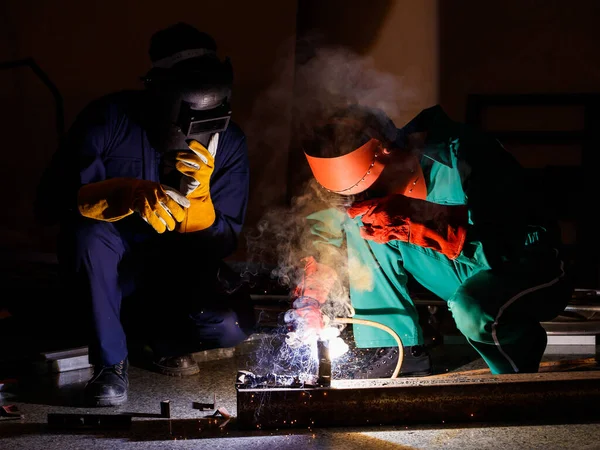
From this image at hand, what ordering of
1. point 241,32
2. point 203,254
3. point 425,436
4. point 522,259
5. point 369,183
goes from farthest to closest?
point 241,32 < point 203,254 < point 369,183 < point 522,259 < point 425,436

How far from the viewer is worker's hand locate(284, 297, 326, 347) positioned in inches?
131

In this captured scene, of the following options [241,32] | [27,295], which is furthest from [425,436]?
[241,32]

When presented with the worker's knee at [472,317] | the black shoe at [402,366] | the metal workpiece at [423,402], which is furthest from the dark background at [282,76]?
the metal workpiece at [423,402]

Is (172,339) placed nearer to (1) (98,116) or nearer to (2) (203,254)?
(2) (203,254)

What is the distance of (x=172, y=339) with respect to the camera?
12.2ft

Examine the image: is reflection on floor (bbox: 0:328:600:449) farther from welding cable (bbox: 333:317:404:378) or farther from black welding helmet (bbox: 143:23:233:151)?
black welding helmet (bbox: 143:23:233:151)

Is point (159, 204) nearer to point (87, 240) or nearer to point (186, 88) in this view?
point (87, 240)

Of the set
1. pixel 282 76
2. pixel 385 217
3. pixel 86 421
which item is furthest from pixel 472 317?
pixel 282 76

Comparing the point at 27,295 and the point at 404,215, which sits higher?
the point at 404,215

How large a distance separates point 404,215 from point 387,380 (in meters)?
0.71

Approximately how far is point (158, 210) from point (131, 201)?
0.12 meters

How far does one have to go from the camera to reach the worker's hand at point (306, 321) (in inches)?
131

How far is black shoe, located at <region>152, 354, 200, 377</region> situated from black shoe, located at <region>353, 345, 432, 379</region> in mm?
807

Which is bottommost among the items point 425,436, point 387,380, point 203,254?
point 425,436
